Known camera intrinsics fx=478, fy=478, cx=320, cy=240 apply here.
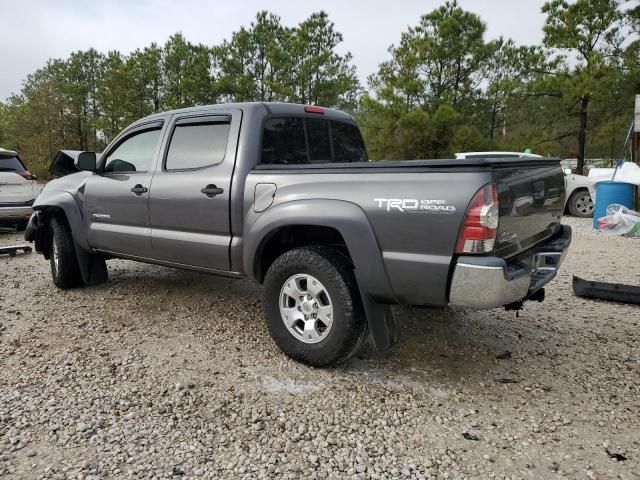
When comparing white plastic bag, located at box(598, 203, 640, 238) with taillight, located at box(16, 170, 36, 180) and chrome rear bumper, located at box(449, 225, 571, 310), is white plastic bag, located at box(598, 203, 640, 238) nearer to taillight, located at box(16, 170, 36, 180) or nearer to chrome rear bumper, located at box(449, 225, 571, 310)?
chrome rear bumper, located at box(449, 225, 571, 310)

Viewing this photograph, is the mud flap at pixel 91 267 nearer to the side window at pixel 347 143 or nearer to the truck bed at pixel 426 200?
the side window at pixel 347 143

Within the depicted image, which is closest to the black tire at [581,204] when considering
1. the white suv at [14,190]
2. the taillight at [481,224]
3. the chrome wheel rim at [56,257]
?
the taillight at [481,224]

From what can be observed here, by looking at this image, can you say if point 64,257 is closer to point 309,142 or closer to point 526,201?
point 309,142

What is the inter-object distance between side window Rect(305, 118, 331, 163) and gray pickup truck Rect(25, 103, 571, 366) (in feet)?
0.04

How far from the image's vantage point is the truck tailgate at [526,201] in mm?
2680

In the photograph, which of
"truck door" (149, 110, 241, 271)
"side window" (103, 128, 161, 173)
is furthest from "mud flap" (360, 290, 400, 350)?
"side window" (103, 128, 161, 173)

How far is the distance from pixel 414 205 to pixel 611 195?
8.62 metres

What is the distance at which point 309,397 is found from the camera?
290cm

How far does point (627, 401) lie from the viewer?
9.43 feet

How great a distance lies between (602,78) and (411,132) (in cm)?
644

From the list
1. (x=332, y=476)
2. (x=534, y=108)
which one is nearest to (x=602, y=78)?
(x=534, y=108)

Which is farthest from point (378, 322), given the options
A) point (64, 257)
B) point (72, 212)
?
point (64, 257)

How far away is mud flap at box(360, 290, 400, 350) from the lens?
295 cm

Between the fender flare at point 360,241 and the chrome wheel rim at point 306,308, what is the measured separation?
301mm
